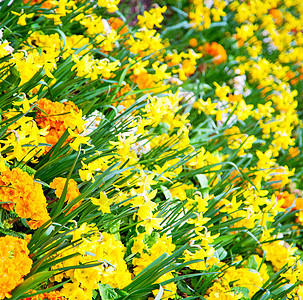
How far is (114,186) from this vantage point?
5.36ft

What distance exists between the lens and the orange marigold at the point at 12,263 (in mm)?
1173

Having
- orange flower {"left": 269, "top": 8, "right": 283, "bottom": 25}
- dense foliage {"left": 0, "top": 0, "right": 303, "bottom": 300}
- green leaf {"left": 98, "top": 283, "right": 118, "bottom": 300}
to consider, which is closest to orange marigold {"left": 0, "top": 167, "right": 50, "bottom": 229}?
dense foliage {"left": 0, "top": 0, "right": 303, "bottom": 300}

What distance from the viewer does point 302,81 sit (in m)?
4.62

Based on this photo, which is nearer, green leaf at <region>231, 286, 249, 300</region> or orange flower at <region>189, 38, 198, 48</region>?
green leaf at <region>231, 286, 249, 300</region>

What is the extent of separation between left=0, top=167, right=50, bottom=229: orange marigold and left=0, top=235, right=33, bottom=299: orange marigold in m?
0.12

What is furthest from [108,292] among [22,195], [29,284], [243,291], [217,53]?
[217,53]

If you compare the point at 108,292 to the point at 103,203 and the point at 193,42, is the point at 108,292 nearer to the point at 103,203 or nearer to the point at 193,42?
the point at 103,203

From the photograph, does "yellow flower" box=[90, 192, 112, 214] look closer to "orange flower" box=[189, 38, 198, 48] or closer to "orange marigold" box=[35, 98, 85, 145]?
"orange marigold" box=[35, 98, 85, 145]

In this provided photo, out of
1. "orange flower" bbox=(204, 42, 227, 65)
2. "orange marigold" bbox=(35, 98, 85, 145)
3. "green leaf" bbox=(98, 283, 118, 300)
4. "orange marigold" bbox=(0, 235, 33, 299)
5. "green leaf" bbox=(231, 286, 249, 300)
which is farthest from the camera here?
"orange flower" bbox=(204, 42, 227, 65)

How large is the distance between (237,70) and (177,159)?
6.04 feet

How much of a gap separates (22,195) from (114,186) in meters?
0.44

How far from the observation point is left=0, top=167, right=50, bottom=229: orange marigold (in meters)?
1.34

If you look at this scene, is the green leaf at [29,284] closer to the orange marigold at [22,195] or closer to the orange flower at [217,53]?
the orange marigold at [22,195]

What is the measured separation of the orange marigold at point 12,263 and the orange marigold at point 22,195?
0.39 ft
